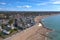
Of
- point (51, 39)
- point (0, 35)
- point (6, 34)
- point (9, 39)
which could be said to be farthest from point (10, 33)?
point (51, 39)

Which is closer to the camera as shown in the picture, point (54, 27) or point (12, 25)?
point (12, 25)

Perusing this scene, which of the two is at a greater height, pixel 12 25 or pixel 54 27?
pixel 12 25

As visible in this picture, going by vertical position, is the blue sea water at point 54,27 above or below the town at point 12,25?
below

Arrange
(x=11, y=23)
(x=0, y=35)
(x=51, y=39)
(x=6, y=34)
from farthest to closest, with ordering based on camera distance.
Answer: (x=11, y=23)
(x=51, y=39)
(x=6, y=34)
(x=0, y=35)

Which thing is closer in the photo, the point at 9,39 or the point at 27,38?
the point at 9,39

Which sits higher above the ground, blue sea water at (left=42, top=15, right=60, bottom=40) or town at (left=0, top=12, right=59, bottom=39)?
town at (left=0, top=12, right=59, bottom=39)

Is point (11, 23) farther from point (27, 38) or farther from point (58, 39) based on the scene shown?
point (58, 39)

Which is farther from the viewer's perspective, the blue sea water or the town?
the blue sea water

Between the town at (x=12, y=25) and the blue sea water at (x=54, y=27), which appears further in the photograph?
the blue sea water at (x=54, y=27)

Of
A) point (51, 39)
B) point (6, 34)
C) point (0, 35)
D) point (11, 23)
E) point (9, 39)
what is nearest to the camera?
point (9, 39)

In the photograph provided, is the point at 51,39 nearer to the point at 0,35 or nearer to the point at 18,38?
the point at 18,38
